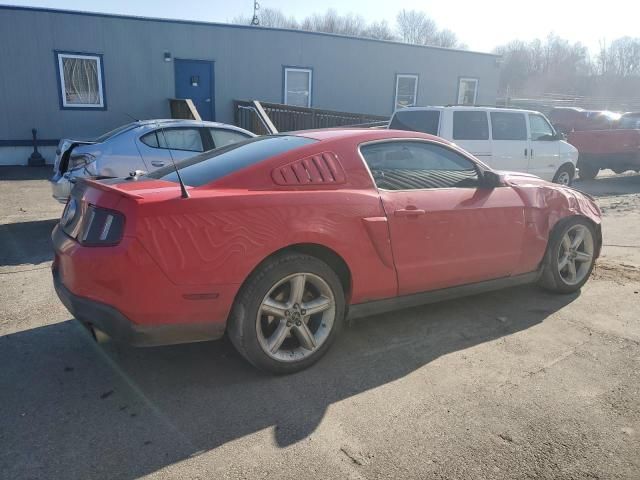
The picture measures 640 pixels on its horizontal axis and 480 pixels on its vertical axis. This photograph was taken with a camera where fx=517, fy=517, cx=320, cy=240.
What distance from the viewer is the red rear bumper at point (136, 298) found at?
2830 millimetres

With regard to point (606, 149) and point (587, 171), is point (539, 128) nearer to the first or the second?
point (606, 149)

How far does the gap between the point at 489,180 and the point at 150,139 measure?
5.14m

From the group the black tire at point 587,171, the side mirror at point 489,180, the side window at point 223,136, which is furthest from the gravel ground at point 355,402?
the black tire at point 587,171

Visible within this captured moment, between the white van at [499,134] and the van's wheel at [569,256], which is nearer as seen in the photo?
the van's wheel at [569,256]

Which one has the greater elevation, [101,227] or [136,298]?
[101,227]

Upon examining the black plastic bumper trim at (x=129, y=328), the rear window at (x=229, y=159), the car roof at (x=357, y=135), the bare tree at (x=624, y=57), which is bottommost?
the black plastic bumper trim at (x=129, y=328)

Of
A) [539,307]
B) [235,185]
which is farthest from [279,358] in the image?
[539,307]

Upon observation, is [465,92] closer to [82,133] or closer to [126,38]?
[126,38]

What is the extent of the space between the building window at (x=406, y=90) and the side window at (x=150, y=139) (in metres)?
12.2

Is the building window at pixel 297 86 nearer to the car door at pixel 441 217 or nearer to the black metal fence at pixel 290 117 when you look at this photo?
the black metal fence at pixel 290 117

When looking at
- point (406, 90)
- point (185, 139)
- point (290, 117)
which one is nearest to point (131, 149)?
point (185, 139)

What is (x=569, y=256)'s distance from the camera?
4840 mm

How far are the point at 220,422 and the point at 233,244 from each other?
987mm

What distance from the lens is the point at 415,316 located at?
171 inches
